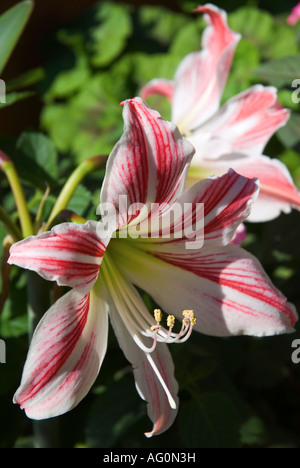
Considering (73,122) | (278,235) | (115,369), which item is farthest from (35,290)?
(73,122)

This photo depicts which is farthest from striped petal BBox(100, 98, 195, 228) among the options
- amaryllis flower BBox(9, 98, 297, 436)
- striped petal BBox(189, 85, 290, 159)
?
striped petal BBox(189, 85, 290, 159)

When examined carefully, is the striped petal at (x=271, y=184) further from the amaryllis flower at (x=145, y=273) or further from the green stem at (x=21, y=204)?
the green stem at (x=21, y=204)

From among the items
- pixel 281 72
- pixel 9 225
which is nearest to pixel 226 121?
pixel 281 72

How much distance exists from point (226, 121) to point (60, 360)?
0.38 meters

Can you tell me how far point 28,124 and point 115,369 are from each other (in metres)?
1.21

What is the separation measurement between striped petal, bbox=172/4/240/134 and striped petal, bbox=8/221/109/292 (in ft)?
1.00

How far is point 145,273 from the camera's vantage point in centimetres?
68

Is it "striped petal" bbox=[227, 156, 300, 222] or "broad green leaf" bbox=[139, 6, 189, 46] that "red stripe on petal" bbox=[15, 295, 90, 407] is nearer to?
"striped petal" bbox=[227, 156, 300, 222]

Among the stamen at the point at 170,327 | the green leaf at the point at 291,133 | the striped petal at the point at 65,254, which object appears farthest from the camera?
the green leaf at the point at 291,133

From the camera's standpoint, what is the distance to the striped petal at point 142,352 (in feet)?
2.06

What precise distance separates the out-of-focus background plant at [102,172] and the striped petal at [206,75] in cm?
14

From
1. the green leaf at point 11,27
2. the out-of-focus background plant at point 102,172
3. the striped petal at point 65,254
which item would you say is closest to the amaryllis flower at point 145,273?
the striped petal at point 65,254

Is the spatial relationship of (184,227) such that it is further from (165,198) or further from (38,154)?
(38,154)

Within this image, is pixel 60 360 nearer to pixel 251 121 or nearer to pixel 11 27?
pixel 251 121
